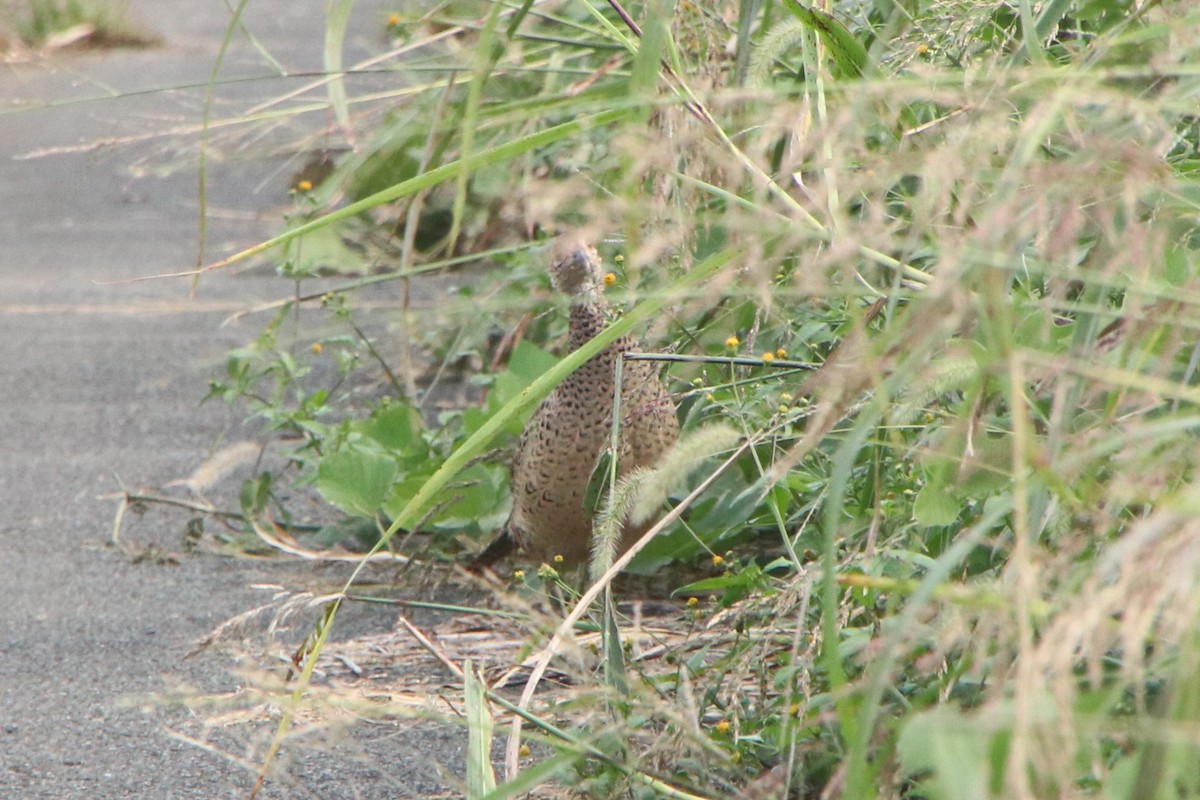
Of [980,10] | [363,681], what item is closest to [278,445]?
[363,681]

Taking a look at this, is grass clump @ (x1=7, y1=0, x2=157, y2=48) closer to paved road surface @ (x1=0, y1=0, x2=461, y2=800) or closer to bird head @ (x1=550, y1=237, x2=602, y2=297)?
paved road surface @ (x1=0, y1=0, x2=461, y2=800)

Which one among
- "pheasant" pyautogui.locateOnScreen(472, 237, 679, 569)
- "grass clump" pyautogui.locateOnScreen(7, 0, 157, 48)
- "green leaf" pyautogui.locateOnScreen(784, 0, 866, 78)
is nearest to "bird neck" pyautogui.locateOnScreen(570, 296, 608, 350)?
"pheasant" pyautogui.locateOnScreen(472, 237, 679, 569)

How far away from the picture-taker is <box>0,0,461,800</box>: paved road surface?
2146 mm

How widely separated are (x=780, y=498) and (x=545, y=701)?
Answer: 0.47 metres

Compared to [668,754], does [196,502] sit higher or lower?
lower

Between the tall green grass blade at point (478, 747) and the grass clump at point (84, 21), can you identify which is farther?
the grass clump at point (84, 21)

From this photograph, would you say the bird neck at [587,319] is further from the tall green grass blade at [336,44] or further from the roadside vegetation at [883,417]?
the tall green grass blade at [336,44]

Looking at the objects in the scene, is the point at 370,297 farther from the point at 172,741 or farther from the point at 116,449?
the point at 172,741

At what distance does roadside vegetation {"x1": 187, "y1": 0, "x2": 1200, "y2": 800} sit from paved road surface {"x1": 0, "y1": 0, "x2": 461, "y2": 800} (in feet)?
0.68

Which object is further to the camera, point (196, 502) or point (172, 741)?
point (196, 502)

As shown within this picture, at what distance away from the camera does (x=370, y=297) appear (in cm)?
462

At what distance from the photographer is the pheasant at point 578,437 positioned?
2689 millimetres

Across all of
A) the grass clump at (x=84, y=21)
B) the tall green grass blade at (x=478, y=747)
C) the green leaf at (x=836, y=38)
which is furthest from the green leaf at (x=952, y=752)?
the grass clump at (x=84, y=21)

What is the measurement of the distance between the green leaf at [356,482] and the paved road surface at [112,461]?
0.54 feet
